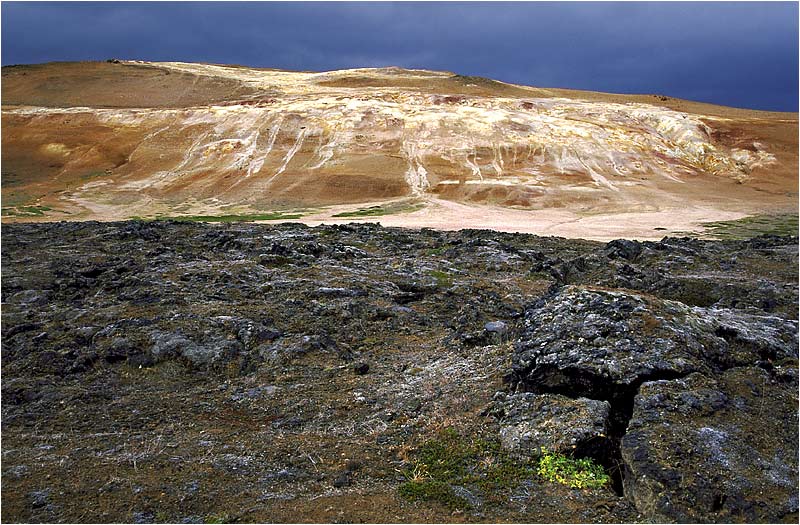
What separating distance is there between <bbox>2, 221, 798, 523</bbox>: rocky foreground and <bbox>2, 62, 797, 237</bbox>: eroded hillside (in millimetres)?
22512

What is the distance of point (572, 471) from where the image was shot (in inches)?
252

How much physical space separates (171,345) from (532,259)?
10.1 metres

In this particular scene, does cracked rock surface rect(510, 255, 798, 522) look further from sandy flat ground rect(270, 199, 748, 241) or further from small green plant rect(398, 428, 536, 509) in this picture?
sandy flat ground rect(270, 199, 748, 241)

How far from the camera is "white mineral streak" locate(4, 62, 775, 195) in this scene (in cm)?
5025

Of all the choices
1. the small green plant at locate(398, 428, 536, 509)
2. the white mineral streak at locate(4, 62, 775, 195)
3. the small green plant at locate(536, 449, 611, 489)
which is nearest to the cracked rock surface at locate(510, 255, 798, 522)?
the small green plant at locate(536, 449, 611, 489)

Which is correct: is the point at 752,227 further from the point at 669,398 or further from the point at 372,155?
the point at 372,155

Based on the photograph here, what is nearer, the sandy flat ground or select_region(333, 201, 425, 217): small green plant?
the sandy flat ground

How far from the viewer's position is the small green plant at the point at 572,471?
6227 millimetres

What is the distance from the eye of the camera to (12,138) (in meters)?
55.8

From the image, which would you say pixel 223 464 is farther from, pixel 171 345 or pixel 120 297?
pixel 120 297

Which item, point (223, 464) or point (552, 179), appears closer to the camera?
point (223, 464)

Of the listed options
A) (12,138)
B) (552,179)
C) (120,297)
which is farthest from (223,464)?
(12,138)

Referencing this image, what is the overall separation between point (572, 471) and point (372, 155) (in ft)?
155

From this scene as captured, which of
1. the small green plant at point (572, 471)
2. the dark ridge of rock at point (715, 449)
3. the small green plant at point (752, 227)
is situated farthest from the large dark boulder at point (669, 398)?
the small green plant at point (752, 227)
